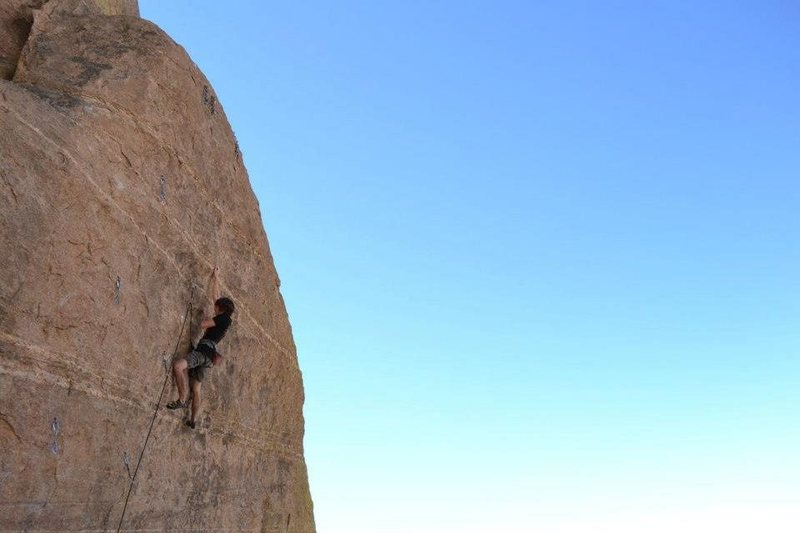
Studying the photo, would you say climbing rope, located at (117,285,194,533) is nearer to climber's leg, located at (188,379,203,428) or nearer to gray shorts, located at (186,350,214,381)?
gray shorts, located at (186,350,214,381)

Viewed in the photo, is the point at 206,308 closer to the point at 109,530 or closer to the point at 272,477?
the point at 109,530

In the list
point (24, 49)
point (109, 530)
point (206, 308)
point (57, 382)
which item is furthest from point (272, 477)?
point (24, 49)

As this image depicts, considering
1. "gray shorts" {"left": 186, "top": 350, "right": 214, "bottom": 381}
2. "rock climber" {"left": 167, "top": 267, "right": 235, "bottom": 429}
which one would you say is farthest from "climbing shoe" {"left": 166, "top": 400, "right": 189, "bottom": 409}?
"gray shorts" {"left": 186, "top": 350, "right": 214, "bottom": 381}

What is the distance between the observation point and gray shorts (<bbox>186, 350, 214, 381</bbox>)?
10.3m

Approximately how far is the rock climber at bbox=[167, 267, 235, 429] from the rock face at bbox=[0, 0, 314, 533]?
0.68 ft

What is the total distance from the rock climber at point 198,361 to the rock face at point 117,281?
0.21 metres

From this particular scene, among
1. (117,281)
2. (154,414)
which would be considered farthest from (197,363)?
(117,281)

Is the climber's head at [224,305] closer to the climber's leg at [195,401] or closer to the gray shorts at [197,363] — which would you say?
the gray shorts at [197,363]

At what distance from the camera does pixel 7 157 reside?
283 inches

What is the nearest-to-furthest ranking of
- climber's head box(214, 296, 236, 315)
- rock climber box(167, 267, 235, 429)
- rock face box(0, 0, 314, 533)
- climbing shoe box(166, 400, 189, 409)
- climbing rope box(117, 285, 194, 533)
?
rock face box(0, 0, 314, 533) < climbing rope box(117, 285, 194, 533) < climbing shoe box(166, 400, 189, 409) < rock climber box(167, 267, 235, 429) < climber's head box(214, 296, 236, 315)

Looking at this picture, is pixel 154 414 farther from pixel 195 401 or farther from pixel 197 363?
pixel 197 363

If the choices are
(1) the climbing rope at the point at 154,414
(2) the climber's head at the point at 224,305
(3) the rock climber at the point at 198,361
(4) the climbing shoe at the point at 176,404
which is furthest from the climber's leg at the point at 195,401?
(2) the climber's head at the point at 224,305

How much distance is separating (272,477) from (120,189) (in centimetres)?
805

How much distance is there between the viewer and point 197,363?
34.0ft
